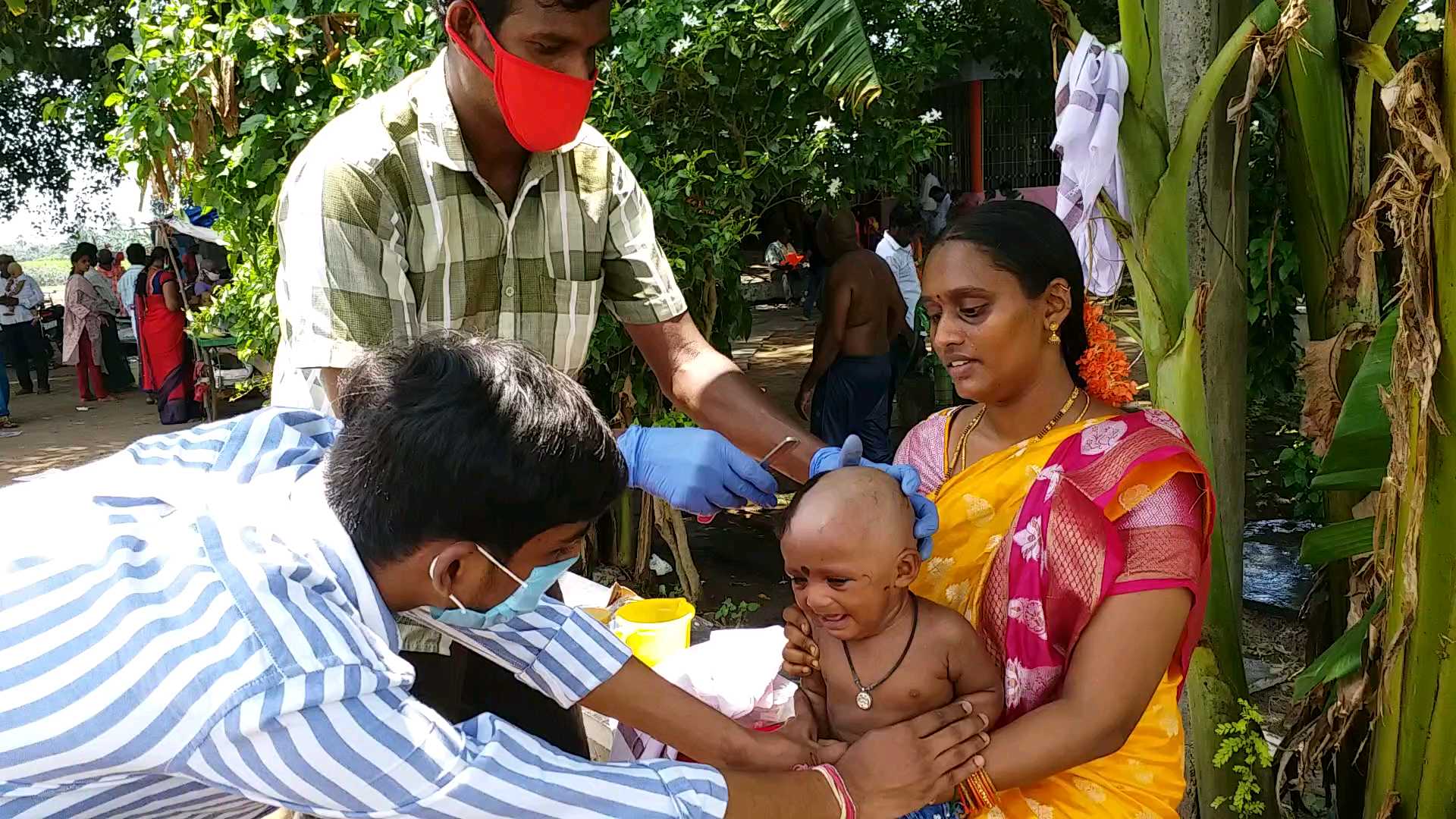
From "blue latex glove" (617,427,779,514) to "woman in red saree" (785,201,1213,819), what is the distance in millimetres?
327

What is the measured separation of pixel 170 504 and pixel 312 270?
0.75 metres

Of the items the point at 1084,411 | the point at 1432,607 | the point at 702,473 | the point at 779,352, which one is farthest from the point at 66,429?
the point at 1432,607

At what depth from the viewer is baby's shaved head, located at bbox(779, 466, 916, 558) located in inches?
74.1

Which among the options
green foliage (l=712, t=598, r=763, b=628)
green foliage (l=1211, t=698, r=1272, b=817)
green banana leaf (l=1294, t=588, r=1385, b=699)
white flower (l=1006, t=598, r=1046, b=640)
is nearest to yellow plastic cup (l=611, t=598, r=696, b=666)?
white flower (l=1006, t=598, r=1046, b=640)

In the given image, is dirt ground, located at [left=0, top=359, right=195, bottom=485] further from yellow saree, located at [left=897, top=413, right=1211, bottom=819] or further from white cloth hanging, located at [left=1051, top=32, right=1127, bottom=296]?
yellow saree, located at [left=897, top=413, right=1211, bottom=819]

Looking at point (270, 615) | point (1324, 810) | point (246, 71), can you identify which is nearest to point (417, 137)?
point (270, 615)

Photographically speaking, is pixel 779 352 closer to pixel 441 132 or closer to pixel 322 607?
pixel 441 132

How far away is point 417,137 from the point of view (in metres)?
2.26

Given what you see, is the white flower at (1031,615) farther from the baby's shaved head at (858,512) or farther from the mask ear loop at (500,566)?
the mask ear loop at (500,566)

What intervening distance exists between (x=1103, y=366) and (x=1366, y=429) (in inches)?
20.0

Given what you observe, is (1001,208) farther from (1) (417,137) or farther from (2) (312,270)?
(2) (312,270)

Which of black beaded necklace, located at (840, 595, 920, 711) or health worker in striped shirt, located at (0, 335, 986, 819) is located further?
black beaded necklace, located at (840, 595, 920, 711)

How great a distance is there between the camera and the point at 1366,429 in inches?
85.2

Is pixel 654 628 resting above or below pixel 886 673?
below
